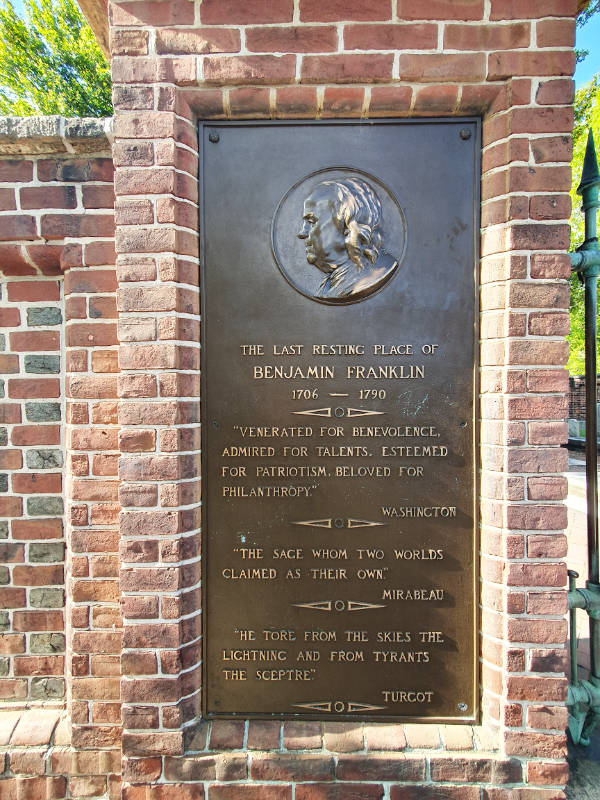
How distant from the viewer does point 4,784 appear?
2012 mm

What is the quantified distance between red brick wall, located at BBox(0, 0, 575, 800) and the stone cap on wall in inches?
7.3

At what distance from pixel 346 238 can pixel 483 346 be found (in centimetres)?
73

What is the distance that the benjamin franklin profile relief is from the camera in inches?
75.9

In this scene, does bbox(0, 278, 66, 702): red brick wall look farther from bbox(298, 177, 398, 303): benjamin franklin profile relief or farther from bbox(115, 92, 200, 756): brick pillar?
bbox(298, 177, 398, 303): benjamin franklin profile relief

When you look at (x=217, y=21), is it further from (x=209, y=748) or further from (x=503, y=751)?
(x=503, y=751)

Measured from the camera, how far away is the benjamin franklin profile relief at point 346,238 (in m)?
1.93

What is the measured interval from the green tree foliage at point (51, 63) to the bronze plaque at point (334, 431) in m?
11.9

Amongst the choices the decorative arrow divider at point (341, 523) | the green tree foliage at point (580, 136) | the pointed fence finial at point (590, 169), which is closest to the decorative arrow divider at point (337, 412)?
the decorative arrow divider at point (341, 523)

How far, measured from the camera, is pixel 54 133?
1941mm

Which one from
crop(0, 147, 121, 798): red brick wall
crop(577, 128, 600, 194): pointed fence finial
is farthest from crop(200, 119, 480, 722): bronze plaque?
crop(577, 128, 600, 194): pointed fence finial

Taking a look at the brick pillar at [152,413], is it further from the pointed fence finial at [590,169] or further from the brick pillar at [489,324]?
the pointed fence finial at [590,169]

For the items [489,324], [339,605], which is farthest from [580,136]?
[339,605]

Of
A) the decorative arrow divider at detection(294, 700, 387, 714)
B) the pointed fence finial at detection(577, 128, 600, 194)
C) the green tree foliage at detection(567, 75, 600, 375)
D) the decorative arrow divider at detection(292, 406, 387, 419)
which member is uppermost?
the green tree foliage at detection(567, 75, 600, 375)

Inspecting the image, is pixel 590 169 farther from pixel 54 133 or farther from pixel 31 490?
pixel 31 490
